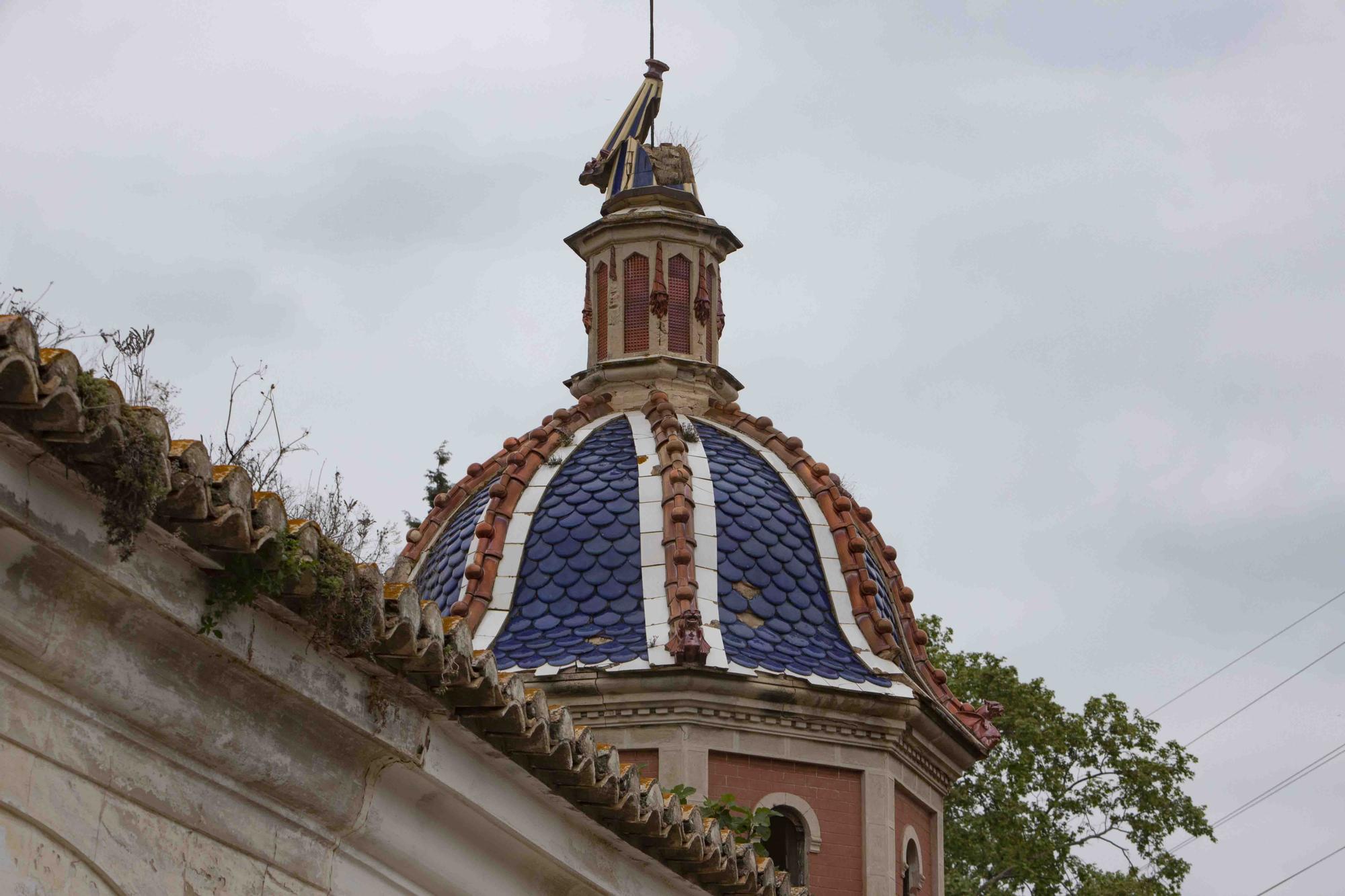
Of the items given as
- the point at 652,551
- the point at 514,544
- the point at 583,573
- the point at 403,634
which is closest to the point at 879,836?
the point at 652,551

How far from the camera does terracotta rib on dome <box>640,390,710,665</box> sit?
63.9 ft

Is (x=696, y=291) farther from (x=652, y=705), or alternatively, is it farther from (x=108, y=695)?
(x=108, y=695)

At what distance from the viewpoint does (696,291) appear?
24.0 meters

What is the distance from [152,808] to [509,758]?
2.38 metres

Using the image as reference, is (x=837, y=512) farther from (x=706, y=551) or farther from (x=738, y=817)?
(x=738, y=817)

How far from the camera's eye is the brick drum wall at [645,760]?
62.7 feet

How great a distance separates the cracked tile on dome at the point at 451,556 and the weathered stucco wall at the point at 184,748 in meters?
10.2

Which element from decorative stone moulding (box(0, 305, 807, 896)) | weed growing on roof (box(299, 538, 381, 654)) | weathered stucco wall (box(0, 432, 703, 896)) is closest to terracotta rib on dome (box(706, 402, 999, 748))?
decorative stone moulding (box(0, 305, 807, 896))

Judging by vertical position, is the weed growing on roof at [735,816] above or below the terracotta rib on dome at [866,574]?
below

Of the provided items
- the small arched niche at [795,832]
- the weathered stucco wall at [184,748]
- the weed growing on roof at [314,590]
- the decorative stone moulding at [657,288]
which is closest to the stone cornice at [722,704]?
the small arched niche at [795,832]

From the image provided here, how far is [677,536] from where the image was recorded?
811 inches

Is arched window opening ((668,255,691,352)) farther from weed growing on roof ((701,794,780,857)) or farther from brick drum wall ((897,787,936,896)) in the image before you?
weed growing on roof ((701,794,780,857))

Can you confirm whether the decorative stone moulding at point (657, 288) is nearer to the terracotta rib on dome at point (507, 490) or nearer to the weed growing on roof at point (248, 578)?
the terracotta rib on dome at point (507, 490)

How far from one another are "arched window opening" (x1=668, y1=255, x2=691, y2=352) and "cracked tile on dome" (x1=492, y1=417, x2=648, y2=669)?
2198 millimetres
